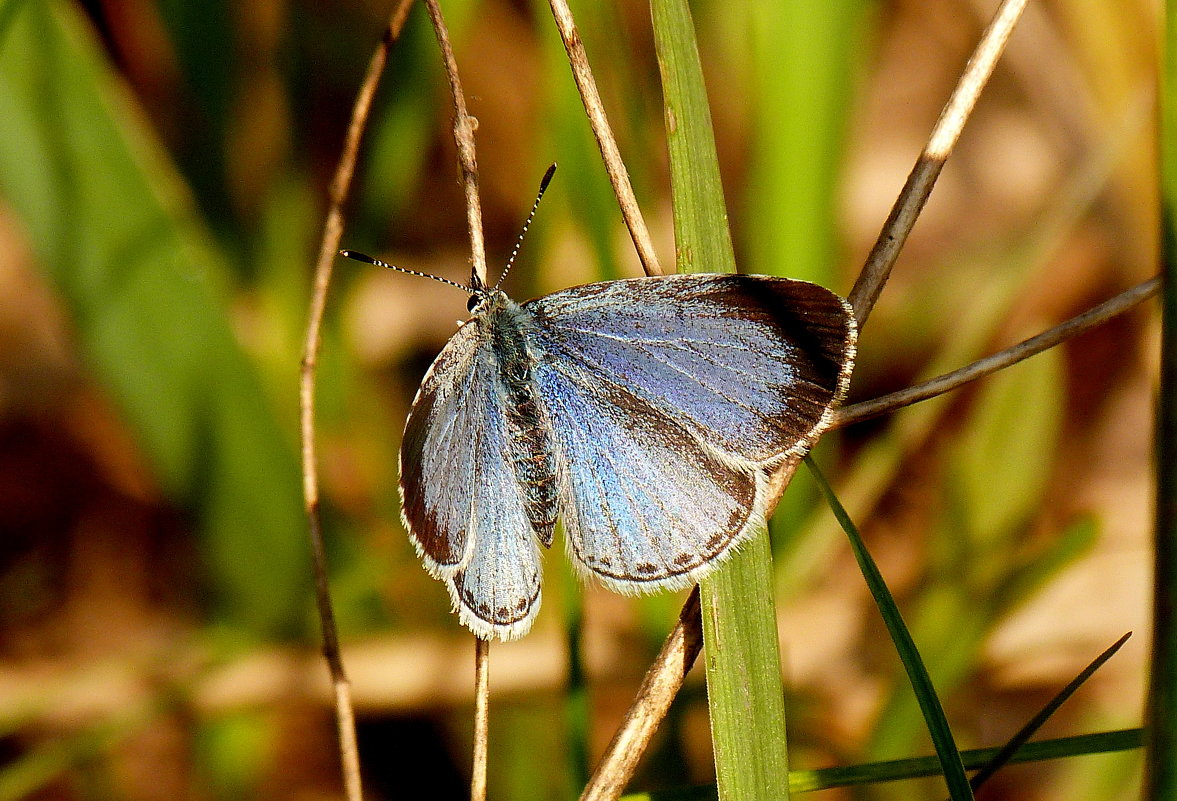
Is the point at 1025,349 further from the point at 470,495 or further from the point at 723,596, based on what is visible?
the point at 470,495

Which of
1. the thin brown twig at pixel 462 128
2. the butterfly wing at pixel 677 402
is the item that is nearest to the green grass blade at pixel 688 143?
the butterfly wing at pixel 677 402

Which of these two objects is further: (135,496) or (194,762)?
(135,496)

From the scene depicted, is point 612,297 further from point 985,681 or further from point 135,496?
point 135,496

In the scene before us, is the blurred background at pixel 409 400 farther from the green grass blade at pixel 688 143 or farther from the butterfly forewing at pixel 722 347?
the green grass blade at pixel 688 143

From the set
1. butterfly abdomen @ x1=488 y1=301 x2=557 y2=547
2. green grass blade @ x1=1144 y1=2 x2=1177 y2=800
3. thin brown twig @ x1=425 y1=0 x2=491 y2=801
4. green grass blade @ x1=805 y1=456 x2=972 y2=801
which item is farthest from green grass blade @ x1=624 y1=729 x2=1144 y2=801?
butterfly abdomen @ x1=488 y1=301 x2=557 y2=547

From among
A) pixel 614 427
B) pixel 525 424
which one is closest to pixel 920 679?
pixel 614 427

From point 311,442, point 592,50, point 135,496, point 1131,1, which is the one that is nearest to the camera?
point 311,442

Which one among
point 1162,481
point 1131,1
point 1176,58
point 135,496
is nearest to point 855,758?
point 1162,481
